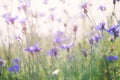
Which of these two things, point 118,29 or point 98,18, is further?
point 98,18

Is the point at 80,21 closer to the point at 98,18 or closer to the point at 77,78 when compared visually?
the point at 98,18

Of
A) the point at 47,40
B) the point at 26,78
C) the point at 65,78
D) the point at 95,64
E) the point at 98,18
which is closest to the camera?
the point at 65,78

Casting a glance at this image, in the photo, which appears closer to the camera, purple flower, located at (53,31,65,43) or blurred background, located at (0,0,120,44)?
purple flower, located at (53,31,65,43)

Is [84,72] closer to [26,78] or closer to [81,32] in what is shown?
[26,78]

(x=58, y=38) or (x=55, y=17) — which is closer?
(x=58, y=38)

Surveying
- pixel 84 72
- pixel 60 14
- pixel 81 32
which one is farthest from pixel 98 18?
pixel 84 72

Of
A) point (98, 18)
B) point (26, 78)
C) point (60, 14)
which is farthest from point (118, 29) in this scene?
point (60, 14)

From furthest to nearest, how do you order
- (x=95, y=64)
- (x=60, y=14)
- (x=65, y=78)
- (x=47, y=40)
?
(x=60, y=14), (x=47, y=40), (x=95, y=64), (x=65, y=78)

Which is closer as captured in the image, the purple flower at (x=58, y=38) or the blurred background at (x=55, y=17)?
the purple flower at (x=58, y=38)

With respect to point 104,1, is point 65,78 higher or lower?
lower
